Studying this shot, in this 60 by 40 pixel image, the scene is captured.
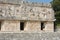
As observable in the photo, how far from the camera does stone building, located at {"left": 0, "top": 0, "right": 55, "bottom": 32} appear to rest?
16.9 meters

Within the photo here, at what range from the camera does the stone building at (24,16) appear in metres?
16.9

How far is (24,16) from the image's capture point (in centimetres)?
1767

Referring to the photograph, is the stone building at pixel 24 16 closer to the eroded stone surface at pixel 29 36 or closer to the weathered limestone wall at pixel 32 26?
the weathered limestone wall at pixel 32 26

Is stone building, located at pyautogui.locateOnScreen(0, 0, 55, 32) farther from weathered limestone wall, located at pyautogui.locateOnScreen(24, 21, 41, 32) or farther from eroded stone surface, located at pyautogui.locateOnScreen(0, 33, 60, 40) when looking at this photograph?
eroded stone surface, located at pyautogui.locateOnScreen(0, 33, 60, 40)

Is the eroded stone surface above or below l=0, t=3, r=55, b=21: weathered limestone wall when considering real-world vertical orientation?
below

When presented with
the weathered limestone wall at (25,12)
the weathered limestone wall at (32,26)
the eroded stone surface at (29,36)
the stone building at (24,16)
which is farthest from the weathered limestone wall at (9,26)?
the eroded stone surface at (29,36)

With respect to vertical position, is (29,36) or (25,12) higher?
(25,12)

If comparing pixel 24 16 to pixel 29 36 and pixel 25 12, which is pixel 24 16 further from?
pixel 29 36

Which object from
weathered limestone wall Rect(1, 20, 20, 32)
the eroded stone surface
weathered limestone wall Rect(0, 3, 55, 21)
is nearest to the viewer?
the eroded stone surface

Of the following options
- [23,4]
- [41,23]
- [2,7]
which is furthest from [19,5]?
[41,23]

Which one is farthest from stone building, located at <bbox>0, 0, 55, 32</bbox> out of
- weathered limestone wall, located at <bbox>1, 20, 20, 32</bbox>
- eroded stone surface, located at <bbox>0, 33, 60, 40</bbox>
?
eroded stone surface, located at <bbox>0, 33, 60, 40</bbox>

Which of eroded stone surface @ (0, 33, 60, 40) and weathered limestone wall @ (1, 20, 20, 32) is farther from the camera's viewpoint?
weathered limestone wall @ (1, 20, 20, 32)

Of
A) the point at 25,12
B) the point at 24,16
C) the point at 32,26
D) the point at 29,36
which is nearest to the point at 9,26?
the point at 24,16

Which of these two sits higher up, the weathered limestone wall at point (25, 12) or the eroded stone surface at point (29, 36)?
the weathered limestone wall at point (25, 12)
